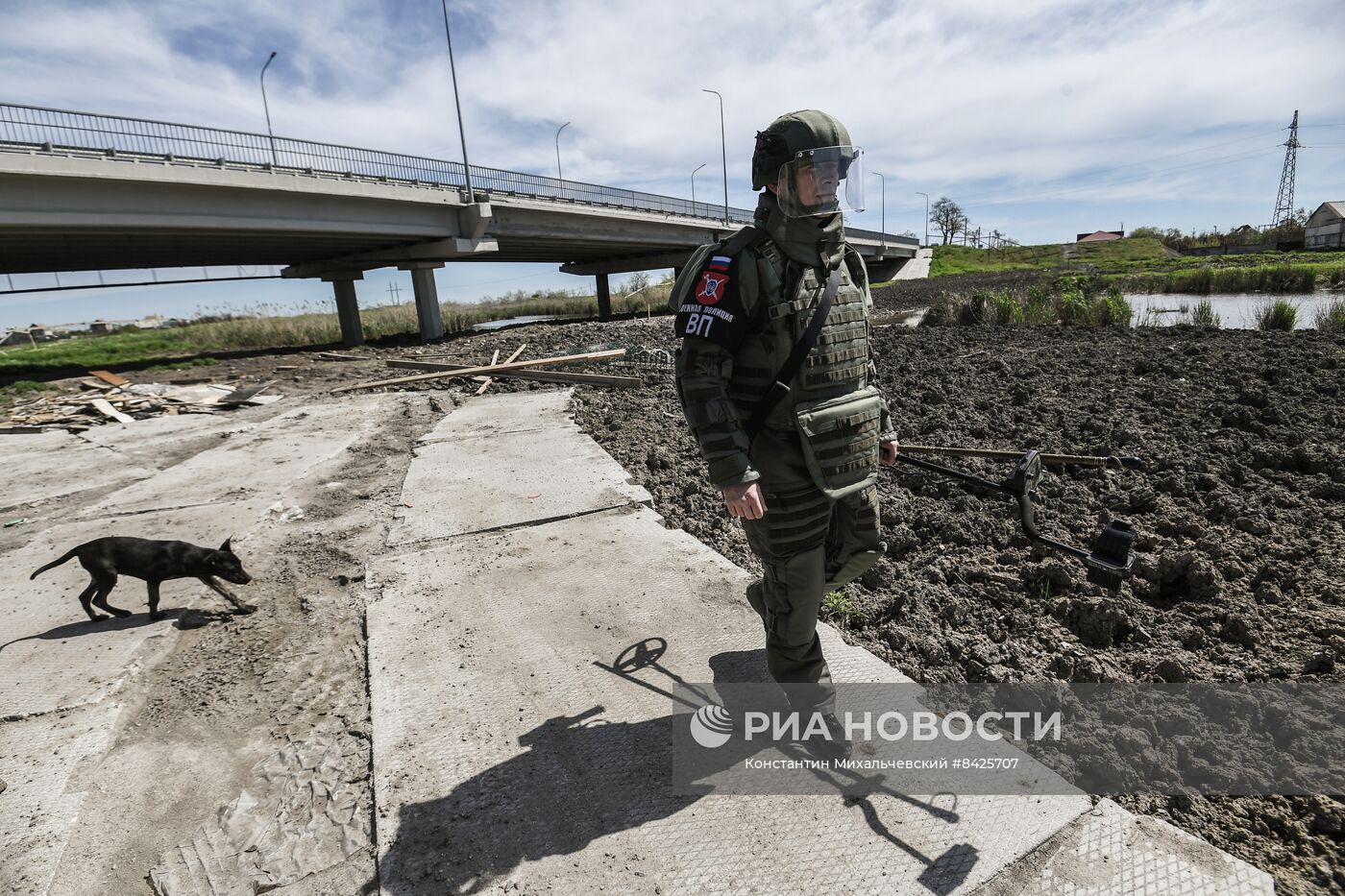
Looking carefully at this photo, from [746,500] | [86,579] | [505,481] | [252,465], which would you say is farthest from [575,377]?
[746,500]

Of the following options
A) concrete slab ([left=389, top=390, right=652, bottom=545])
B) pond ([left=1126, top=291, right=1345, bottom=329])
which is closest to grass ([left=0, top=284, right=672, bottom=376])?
concrete slab ([left=389, top=390, right=652, bottom=545])

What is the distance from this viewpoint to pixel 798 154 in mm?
2008

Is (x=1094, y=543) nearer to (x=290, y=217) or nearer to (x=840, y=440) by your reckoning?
(x=840, y=440)

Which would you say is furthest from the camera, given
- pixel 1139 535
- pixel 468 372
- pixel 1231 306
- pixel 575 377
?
pixel 1231 306

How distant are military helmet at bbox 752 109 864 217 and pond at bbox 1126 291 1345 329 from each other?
526 inches

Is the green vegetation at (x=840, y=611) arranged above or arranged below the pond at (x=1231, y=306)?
below

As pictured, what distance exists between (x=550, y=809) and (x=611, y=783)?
0.67 ft

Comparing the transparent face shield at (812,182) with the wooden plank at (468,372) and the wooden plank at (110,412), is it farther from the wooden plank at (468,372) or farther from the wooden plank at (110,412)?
the wooden plank at (110,412)

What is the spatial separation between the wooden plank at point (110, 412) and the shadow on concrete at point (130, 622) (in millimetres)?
8535

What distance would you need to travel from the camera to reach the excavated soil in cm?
259

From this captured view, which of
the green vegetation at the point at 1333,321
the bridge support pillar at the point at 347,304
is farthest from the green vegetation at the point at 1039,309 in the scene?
the bridge support pillar at the point at 347,304

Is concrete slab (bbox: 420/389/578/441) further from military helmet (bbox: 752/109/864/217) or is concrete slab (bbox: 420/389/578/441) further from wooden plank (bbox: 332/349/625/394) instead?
military helmet (bbox: 752/109/864/217)

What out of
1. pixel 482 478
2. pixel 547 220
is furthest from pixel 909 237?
pixel 482 478

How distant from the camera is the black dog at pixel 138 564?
130 inches
